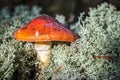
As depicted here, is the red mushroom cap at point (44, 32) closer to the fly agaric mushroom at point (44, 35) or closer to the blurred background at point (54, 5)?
the fly agaric mushroom at point (44, 35)

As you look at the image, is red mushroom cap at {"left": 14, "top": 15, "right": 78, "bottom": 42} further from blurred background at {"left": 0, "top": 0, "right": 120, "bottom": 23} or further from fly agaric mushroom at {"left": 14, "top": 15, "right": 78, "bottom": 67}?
blurred background at {"left": 0, "top": 0, "right": 120, "bottom": 23}

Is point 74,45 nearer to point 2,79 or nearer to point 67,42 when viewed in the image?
point 67,42

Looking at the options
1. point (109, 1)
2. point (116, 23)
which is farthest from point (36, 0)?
point (116, 23)

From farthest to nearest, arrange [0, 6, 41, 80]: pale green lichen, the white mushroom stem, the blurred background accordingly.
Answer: the blurred background, the white mushroom stem, [0, 6, 41, 80]: pale green lichen

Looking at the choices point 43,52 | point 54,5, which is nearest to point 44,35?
point 43,52

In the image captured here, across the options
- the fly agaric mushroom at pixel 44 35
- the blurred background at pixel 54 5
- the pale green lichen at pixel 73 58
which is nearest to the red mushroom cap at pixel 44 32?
the fly agaric mushroom at pixel 44 35

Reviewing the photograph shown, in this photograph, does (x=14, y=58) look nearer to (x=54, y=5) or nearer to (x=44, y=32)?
(x=44, y=32)

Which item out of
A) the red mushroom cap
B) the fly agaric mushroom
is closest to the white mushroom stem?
the fly agaric mushroom

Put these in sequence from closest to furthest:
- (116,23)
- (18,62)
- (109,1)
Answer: (18,62), (116,23), (109,1)
